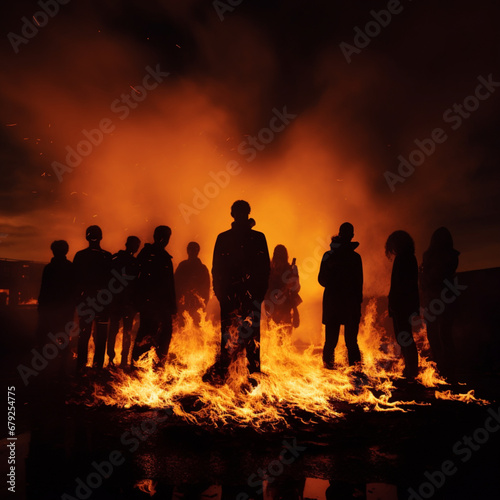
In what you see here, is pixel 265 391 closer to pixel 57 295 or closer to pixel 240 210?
pixel 240 210

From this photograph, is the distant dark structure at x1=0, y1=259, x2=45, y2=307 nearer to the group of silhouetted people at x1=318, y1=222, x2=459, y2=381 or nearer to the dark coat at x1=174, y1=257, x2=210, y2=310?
the dark coat at x1=174, y1=257, x2=210, y2=310

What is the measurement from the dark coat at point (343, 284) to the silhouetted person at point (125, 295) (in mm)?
3512

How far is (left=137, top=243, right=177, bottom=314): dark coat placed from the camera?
662 centimetres

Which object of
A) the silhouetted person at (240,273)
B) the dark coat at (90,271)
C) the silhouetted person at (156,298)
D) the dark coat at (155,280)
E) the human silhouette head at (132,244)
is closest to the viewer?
the silhouetted person at (240,273)

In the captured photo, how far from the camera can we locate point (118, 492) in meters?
2.58

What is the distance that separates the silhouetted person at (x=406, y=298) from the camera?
6391 mm

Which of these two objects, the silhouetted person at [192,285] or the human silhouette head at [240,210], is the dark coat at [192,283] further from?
the human silhouette head at [240,210]

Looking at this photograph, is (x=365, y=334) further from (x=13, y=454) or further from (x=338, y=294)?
(x=13, y=454)

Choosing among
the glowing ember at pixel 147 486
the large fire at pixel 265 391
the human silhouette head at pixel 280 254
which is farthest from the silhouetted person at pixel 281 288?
the glowing ember at pixel 147 486

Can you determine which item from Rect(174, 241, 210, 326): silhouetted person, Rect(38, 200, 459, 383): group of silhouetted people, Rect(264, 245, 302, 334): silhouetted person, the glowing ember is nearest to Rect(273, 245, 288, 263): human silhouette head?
Rect(264, 245, 302, 334): silhouetted person

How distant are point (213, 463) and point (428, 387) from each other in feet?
13.0

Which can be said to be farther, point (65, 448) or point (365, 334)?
point (365, 334)

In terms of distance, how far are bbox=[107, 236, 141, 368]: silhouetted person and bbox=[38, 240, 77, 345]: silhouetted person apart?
77 centimetres

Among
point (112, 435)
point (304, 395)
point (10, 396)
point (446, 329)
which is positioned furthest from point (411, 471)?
point (10, 396)
